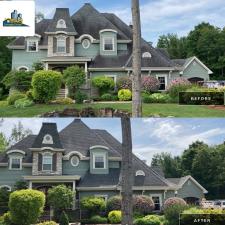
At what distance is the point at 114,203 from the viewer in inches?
335

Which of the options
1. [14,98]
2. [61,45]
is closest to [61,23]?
[61,45]

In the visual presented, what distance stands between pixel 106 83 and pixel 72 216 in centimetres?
1173

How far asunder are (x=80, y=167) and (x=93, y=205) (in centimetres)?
55

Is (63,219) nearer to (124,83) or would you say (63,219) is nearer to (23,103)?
(23,103)

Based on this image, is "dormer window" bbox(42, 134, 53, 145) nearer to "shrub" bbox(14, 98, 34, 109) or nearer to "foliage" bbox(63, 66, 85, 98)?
"shrub" bbox(14, 98, 34, 109)

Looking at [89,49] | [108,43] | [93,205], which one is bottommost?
[93,205]

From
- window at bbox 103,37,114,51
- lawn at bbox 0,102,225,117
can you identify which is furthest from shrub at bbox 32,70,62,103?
window at bbox 103,37,114,51

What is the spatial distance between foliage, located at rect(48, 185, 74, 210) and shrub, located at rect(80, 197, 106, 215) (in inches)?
7.1

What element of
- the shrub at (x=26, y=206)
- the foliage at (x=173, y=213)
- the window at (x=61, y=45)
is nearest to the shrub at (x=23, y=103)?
the window at (x=61, y=45)

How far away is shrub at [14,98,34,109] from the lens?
16.7 meters

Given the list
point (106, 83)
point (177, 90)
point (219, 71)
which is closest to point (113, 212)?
point (177, 90)

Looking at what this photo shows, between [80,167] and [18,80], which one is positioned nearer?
[80,167]

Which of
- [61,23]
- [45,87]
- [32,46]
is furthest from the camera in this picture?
[61,23]

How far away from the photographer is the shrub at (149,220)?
8.41m
